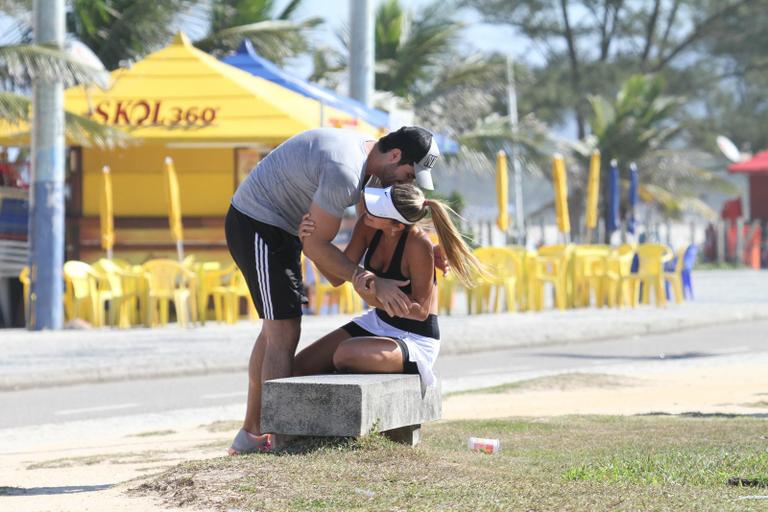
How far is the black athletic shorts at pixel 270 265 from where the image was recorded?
7312 mm

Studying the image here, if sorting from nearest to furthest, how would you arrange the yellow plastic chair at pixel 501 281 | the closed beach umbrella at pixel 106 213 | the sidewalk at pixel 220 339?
the sidewalk at pixel 220 339, the closed beach umbrella at pixel 106 213, the yellow plastic chair at pixel 501 281

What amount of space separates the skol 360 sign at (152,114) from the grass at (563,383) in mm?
8778

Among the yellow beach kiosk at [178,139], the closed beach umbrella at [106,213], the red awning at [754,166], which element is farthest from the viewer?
the red awning at [754,166]

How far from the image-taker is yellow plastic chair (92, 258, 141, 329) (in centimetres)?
1881

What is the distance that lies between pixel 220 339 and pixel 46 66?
3.51m

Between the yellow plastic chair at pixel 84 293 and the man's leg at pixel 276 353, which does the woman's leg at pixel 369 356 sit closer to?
the man's leg at pixel 276 353

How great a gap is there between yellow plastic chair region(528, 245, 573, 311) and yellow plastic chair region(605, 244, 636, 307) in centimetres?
66

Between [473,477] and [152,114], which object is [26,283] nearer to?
[152,114]

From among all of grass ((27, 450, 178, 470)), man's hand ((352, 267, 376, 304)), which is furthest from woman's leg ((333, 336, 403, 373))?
grass ((27, 450, 178, 470))

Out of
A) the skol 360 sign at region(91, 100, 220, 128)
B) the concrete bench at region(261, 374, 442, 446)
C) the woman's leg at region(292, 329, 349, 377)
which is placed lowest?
the concrete bench at region(261, 374, 442, 446)

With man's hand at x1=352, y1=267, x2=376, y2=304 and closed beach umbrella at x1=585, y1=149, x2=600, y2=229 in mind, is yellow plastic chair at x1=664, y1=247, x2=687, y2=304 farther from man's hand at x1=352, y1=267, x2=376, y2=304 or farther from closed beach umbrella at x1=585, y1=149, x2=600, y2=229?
man's hand at x1=352, y1=267, x2=376, y2=304

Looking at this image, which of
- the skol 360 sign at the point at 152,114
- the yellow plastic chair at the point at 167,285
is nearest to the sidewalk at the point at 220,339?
the yellow plastic chair at the point at 167,285

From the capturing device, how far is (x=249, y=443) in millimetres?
7293

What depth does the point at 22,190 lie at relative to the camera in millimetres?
20672
